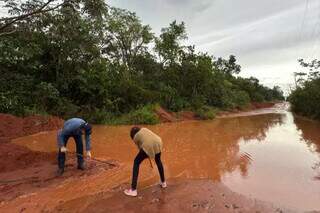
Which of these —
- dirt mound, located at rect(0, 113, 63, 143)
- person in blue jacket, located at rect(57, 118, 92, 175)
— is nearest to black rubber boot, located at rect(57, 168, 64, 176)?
person in blue jacket, located at rect(57, 118, 92, 175)

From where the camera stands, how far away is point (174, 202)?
17.7 ft

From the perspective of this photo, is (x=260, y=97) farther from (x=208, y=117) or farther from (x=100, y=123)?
(x=100, y=123)

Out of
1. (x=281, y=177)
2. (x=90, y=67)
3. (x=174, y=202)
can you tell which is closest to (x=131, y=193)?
(x=174, y=202)

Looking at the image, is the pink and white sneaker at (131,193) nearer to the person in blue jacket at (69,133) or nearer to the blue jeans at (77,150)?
the person in blue jacket at (69,133)

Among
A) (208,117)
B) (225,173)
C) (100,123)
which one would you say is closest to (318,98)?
(208,117)

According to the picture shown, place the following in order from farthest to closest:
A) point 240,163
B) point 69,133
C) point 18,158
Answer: point 240,163 < point 18,158 < point 69,133

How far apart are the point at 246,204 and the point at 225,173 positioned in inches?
90.7

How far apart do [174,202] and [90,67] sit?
18415 millimetres

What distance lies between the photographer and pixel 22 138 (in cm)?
1320

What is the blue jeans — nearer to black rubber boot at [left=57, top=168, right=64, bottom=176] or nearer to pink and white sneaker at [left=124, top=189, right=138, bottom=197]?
black rubber boot at [left=57, top=168, right=64, bottom=176]

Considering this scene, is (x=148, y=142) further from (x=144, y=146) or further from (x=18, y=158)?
(x=18, y=158)

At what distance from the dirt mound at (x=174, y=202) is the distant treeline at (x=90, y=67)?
5926 mm

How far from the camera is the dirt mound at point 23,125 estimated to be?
534 inches

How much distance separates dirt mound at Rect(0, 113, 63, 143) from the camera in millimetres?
13556
